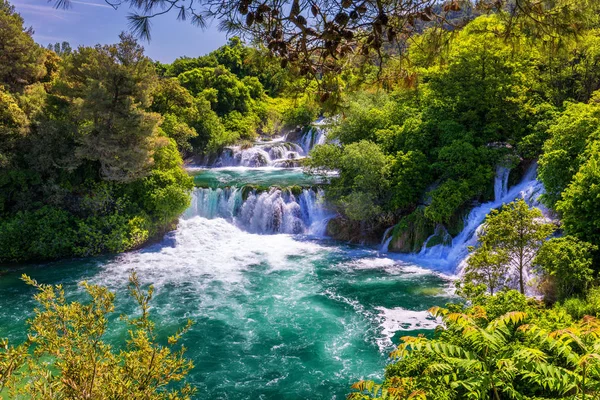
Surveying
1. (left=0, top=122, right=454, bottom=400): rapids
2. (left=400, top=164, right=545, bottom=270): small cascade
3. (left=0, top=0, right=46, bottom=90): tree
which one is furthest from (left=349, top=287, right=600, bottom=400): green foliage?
(left=0, top=0, right=46, bottom=90): tree

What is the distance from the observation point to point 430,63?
4469mm

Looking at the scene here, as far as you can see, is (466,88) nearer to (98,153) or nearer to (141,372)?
(98,153)

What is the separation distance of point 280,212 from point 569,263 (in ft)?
44.5

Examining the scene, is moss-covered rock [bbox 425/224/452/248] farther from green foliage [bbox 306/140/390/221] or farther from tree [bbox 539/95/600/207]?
tree [bbox 539/95/600/207]

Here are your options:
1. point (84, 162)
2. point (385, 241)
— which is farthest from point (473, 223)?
point (84, 162)

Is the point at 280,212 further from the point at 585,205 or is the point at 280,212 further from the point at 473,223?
the point at 585,205

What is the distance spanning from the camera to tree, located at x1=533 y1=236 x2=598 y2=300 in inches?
370

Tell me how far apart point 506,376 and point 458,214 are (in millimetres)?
13004

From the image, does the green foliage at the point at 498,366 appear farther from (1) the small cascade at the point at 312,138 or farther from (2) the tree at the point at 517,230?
(1) the small cascade at the point at 312,138

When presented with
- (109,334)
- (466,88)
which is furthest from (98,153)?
(466,88)

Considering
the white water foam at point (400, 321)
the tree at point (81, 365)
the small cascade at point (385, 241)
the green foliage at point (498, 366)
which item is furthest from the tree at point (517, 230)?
the tree at point (81, 365)

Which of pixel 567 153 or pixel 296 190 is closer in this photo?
pixel 567 153

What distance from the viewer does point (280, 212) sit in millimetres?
20703

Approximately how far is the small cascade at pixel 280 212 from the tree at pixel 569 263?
11.6 metres
